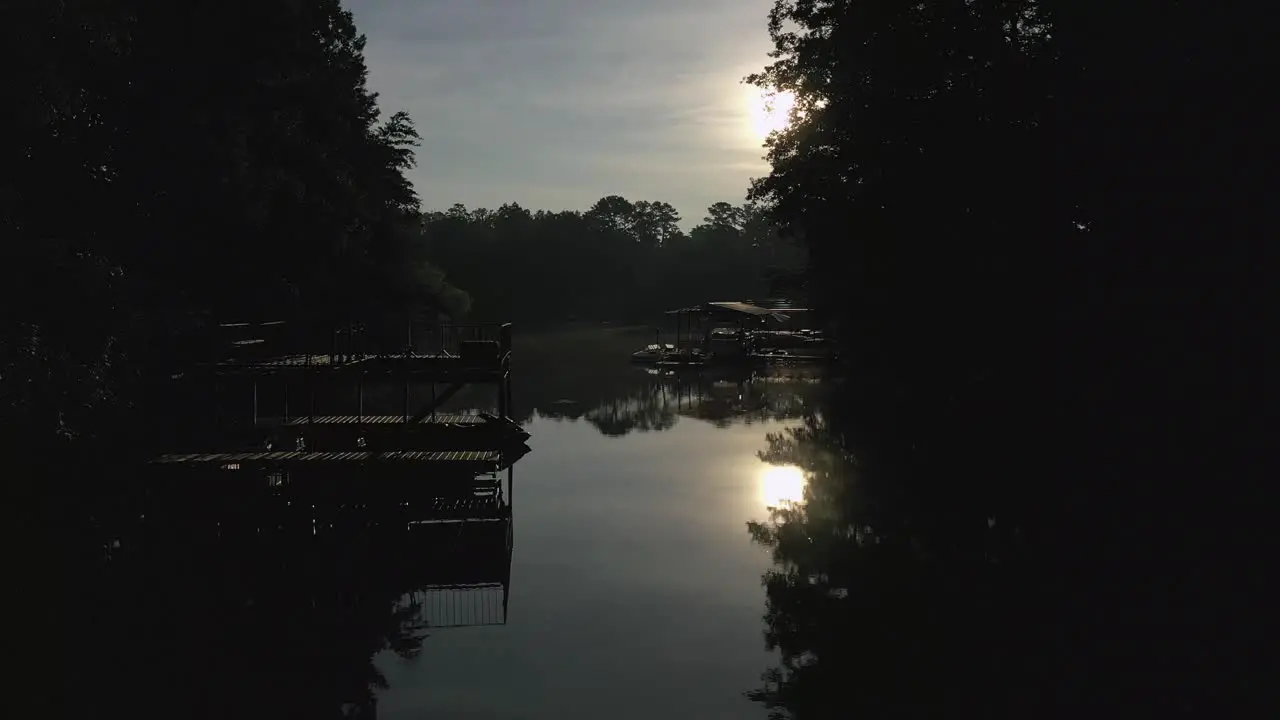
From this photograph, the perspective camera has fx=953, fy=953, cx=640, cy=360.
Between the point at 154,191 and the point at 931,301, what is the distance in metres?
25.6

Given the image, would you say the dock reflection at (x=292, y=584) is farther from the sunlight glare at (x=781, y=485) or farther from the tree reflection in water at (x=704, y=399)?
the tree reflection in water at (x=704, y=399)

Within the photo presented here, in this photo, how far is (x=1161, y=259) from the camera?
20797 millimetres

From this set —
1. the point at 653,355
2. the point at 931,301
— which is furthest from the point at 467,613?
the point at 653,355

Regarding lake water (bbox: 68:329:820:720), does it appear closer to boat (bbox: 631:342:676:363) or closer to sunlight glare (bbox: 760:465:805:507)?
sunlight glare (bbox: 760:465:805:507)

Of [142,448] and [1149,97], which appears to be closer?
[1149,97]

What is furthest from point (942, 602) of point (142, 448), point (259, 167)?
point (259, 167)

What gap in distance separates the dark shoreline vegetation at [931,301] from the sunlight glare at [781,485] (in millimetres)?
788

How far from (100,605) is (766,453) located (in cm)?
2401

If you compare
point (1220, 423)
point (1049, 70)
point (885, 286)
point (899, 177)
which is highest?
point (1049, 70)

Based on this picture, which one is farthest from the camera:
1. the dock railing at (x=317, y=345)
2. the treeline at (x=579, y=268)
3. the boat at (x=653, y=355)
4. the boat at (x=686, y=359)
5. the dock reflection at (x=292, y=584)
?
the treeline at (x=579, y=268)

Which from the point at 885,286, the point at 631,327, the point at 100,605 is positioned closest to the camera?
the point at 100,605

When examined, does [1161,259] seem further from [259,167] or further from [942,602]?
[259,167]

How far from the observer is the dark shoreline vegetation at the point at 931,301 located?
16.3m

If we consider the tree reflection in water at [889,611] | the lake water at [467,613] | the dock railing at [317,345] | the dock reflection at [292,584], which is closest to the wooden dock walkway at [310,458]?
the dock reflection at [292,584]
